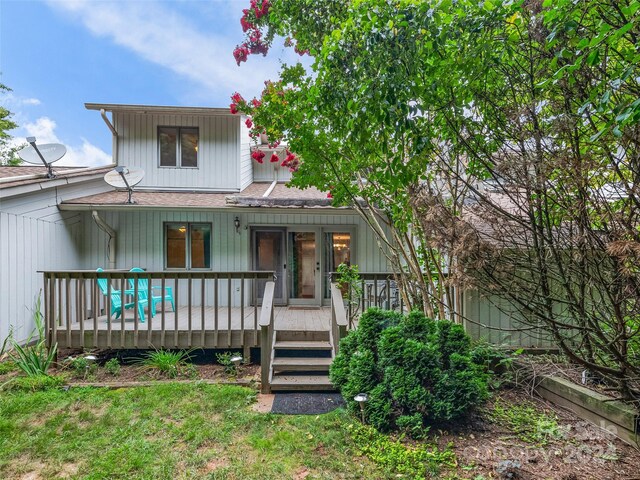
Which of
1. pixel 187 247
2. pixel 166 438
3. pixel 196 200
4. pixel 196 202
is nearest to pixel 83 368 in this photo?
pixel 166 438

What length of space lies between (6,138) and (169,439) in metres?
18.9

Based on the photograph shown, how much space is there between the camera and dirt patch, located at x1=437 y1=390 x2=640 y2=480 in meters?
2.66

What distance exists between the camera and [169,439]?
10.5 ft

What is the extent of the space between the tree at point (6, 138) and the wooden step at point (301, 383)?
58.3ft

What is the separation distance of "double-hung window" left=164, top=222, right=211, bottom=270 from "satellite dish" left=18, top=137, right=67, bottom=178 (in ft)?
7.97

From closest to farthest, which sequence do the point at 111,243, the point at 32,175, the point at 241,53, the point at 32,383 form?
the point at 32,383, the point at 241,53, the point at 32,175, the point at 111,243

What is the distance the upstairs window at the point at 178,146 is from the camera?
8.63 meters

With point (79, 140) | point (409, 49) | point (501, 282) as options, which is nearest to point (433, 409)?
point (501, 282)

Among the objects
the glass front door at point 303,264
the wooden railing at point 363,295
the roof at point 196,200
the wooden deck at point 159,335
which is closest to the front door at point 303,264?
the glass front door at point 303,264

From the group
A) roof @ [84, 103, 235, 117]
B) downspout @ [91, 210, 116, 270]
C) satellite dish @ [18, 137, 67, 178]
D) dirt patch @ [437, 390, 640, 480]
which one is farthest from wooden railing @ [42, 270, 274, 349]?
roof @ [84, 103, 235, 117]

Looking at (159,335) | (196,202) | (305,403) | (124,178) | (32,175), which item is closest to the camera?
(305,403)

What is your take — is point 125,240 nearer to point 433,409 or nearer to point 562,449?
point 433,409

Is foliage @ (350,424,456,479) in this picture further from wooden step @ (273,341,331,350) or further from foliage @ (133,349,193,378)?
foliage @ (133,349,193,378)

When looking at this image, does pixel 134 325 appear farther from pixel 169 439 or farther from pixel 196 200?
pixel 196 200
